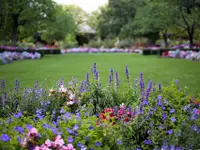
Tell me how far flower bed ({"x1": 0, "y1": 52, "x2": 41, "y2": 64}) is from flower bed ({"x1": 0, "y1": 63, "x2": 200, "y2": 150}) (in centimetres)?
1278

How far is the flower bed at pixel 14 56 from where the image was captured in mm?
17186

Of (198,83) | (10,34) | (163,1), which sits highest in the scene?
(163,1)

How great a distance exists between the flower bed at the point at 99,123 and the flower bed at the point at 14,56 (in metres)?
12.8

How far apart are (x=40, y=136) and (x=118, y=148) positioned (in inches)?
29.8

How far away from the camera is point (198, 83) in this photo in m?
8.27

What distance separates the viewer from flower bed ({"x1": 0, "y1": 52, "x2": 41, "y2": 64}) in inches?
677

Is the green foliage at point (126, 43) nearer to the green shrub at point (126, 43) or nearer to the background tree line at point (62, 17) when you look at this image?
the green shrub at point (126, 43)

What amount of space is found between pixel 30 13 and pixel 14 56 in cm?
695

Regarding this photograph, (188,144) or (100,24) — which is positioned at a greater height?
(100,24)

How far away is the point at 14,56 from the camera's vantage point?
20250mm

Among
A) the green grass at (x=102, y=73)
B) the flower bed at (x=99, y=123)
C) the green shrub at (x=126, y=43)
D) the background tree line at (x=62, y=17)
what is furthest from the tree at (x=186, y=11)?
the flower bed at (x=99, y=123)

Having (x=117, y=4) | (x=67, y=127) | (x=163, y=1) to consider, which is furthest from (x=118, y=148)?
(x=117, y=4)

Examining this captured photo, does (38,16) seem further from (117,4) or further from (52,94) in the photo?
(52,94)

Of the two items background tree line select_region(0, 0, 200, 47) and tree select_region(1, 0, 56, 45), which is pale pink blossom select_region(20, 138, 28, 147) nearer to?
background tree line select_region(0, 0, 200, 47)
